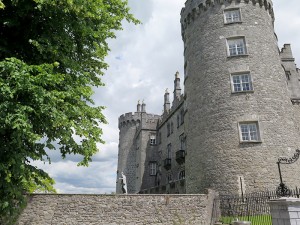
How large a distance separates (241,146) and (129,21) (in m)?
11.4

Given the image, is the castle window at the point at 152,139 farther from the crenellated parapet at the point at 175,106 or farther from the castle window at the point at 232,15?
the castle window at the point at 232,15

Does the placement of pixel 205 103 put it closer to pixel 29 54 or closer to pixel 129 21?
pixel 129 21

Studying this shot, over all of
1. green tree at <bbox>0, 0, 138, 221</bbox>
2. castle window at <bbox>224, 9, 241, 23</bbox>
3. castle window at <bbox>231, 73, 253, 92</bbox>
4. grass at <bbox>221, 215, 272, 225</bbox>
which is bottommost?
grass at <bbox>221, 215, 272, 225</bbox>

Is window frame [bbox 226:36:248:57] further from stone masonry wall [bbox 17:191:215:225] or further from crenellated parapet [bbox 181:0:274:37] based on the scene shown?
stone masonry wall [bbox 17:191:215:225]

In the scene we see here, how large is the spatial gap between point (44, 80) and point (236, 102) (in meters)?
14.7

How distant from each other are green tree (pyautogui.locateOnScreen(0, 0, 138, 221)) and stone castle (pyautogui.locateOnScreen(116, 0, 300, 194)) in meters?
10.7

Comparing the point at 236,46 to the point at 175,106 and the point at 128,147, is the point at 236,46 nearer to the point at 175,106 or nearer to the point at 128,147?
the point at 175,106

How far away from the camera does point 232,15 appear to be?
2255 centimetres

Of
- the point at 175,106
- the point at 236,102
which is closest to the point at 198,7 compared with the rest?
the point at 236,102

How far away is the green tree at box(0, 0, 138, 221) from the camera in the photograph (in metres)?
8.38

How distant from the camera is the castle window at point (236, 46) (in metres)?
21.5

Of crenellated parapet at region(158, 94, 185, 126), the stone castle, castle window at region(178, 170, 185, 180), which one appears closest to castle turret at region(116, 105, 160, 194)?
crenellated parapet at region(158, 94, 185, 126)

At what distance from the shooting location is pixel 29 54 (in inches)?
433

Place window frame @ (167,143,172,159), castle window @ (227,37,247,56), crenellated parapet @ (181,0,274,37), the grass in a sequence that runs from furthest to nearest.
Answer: window frame @ (167,143,172,159)
crenellated parapet @ (181,0,274,37)
castle window @ (227,37,247,56)
the grass
